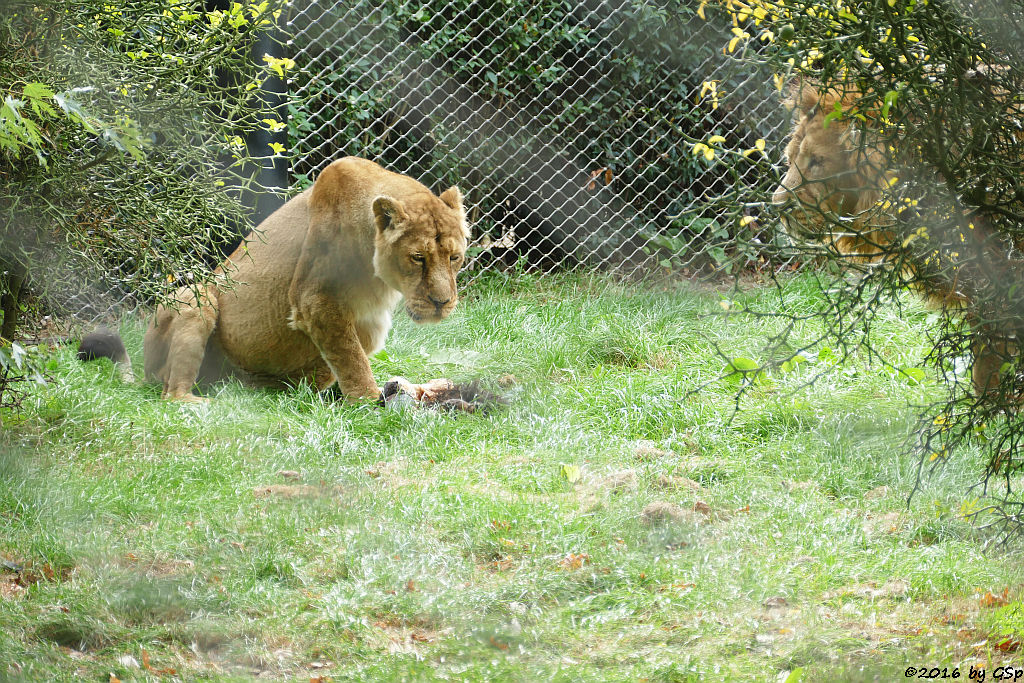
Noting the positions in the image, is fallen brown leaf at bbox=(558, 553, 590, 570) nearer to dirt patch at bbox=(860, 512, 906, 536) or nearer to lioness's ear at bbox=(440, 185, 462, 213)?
dirt patch at bbox=(860, 512, 906, 536)

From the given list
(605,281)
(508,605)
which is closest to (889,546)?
(508,605)

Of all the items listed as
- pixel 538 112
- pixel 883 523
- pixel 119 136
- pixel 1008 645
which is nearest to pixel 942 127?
pixel 1008 645

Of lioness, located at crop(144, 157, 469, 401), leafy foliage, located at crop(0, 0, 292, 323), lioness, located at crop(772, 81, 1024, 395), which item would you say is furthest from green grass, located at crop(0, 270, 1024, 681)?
leafy foliage, located at crop(0, 0, 292, 323)

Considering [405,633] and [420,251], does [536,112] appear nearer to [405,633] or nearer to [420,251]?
[420,251]

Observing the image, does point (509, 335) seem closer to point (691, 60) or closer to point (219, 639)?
point (691, 60)

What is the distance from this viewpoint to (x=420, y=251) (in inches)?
199

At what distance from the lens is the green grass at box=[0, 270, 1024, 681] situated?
2.77m

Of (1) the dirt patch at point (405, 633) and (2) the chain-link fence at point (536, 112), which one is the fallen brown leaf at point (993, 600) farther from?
(2) the chain-link fence at point (536, 112)

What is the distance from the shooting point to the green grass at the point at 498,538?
277 cm

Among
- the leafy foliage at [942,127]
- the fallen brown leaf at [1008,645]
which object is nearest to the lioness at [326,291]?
the leafy foliage at [942,127]

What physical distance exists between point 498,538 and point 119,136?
1946 millimetres

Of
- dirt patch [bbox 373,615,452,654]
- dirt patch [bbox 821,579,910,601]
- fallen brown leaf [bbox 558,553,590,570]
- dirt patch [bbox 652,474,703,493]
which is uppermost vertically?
dirt patch [bbox 821,579,910,601]

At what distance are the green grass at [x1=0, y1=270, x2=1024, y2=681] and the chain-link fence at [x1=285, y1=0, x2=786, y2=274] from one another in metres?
2.45

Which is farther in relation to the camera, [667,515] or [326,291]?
[326,291]
